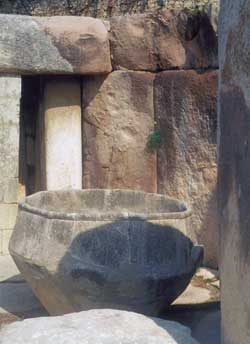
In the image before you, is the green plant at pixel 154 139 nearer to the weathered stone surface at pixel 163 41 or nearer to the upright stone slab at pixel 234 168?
the weathered stone surface at pixel 163 41

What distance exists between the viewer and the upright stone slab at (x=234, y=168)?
2.09 metres

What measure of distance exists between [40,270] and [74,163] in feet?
6.54

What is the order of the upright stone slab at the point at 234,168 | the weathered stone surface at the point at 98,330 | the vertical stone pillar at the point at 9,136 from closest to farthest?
the upright stone slab at the point at 234,168
the weathered stone surface at the point at 98,330
the vertical stone pillar at the point at 9,136

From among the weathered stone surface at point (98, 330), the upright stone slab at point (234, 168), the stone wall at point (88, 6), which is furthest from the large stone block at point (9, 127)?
the upright stone slab at point (234, 168)

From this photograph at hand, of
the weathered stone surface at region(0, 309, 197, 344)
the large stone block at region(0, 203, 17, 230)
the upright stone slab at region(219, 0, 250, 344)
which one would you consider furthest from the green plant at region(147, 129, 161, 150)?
the upright stone slab at region(219, 0, 250, 344)

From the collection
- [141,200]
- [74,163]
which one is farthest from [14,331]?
[74,163]

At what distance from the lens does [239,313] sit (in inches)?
84.5

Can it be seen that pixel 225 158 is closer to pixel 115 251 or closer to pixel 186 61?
pixel 115 251

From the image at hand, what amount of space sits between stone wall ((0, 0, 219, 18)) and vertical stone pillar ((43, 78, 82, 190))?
114 centimetres

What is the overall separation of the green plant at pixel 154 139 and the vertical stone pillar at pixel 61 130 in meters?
0.61

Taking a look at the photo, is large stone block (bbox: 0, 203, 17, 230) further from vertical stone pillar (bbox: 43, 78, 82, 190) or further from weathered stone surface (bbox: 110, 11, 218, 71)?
weathered stone surface (bbox: 110, 11, 218, 71)

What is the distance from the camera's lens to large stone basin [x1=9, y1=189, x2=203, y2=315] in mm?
3061

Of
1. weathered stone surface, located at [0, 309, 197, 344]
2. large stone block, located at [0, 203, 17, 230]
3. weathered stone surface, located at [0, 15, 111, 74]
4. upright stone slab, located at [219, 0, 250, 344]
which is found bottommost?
weathered stone surface, located at [0, 309, 197, 344]

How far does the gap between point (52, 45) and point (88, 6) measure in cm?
171
